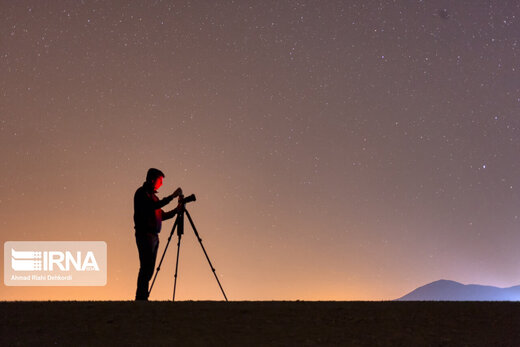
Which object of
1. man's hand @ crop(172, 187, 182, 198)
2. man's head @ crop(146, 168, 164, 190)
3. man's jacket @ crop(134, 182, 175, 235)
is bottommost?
man's jacket @ crop(134, 182, 175, 235)

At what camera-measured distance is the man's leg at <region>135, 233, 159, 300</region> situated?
31.5 ft

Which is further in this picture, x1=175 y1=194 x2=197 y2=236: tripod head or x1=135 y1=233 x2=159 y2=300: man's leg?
x1=175 y1=194 x2=197 y2=236: tripod head

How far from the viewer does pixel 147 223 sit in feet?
31.8

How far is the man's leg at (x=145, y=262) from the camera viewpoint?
378 inches

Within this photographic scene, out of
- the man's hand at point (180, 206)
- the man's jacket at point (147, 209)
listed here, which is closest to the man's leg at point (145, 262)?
the man's jacket at point (147, 209)
